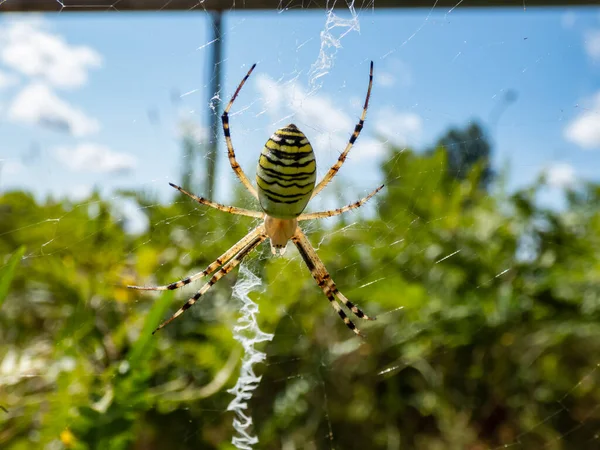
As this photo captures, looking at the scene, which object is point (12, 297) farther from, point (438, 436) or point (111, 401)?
point (438, 436)

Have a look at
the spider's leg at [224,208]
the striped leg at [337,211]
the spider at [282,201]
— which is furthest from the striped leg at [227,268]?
the striped leg at [337,211]

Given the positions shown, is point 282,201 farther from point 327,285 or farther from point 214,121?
point 327,285

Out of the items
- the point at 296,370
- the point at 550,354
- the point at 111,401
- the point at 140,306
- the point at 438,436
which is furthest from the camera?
the point at 438,436

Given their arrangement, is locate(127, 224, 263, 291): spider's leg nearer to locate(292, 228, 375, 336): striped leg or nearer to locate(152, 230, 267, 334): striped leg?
locate(152, 230, 267, 334): striped leg

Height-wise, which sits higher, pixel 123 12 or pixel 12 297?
pixel 123 12

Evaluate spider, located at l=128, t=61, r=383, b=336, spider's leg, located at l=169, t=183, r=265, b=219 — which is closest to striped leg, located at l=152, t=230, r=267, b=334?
spider, located at l=128, t=61, r=383, b=336

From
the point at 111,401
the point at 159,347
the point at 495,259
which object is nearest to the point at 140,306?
the point at 159,347
